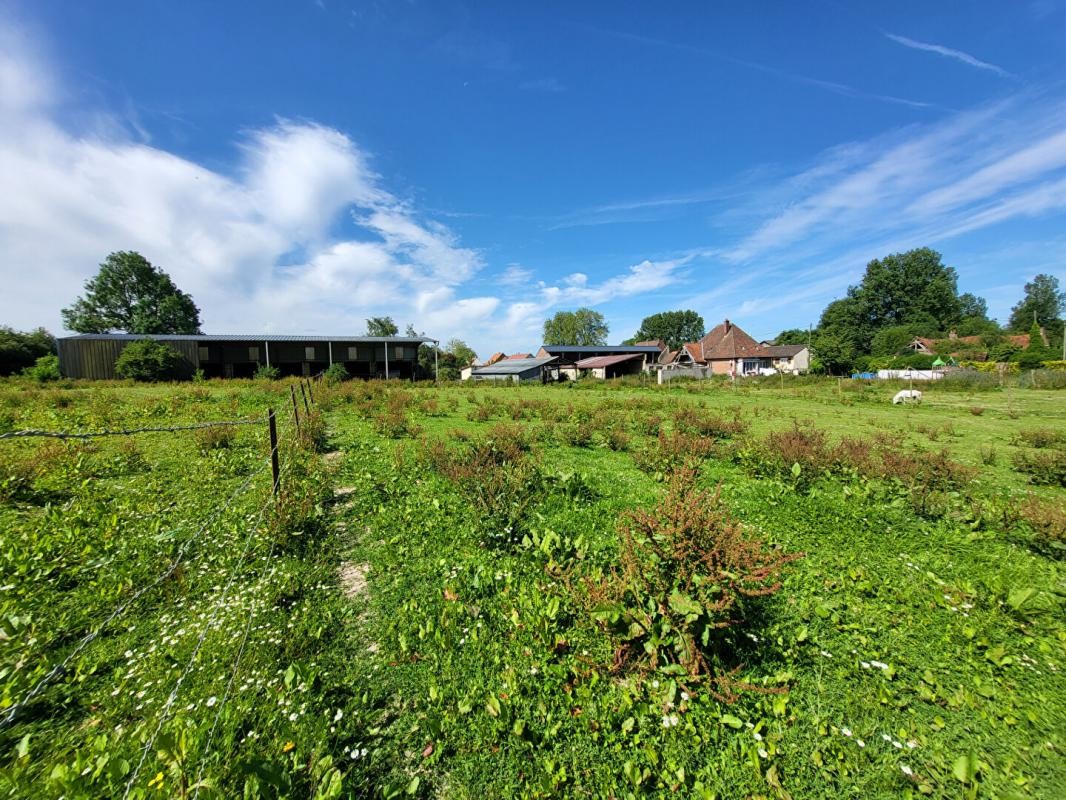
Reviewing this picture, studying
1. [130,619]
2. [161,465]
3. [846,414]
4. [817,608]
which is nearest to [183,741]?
[130,619]

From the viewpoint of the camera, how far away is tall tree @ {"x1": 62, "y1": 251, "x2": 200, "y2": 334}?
55.2 meters

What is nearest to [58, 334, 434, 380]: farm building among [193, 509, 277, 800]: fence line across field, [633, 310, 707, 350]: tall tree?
[193, 509, 277, 800]: fence line across field

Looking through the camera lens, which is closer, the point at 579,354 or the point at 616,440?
the point at 616,440

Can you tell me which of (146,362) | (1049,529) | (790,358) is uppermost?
(146,362)

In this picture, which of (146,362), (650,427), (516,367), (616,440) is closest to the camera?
(616,440)

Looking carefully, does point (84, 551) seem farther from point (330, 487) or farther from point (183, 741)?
point (183, 741)

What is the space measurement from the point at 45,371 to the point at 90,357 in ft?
12.3

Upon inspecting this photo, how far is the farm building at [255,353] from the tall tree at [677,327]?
7554 cm

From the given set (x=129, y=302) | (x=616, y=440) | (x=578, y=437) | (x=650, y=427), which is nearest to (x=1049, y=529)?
(x=616, y=440)

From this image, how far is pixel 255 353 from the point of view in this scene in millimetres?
39188

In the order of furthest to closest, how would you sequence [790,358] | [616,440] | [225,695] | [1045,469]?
[790,358] < [616,440] < [1045,469] < [225,695]

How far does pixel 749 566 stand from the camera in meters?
3.22

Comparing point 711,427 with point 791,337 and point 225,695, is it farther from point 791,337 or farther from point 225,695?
point 791,337

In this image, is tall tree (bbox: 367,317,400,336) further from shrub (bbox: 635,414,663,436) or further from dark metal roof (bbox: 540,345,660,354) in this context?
shrub (bbox: 635,414,663,436)
